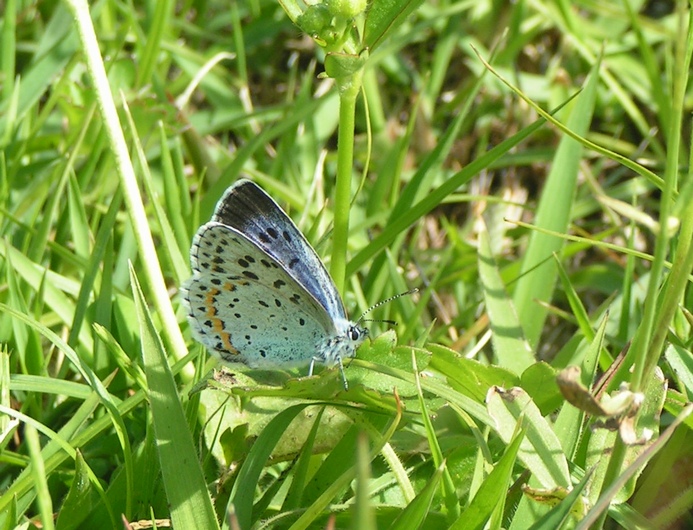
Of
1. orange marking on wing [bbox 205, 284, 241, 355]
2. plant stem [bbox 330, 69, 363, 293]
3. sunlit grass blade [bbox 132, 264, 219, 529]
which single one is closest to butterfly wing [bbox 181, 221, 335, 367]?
orange marking on wing [bbox 205, 284, 241, 355]

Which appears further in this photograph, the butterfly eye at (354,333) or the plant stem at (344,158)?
Answer: the butterfly eye at (354,333)

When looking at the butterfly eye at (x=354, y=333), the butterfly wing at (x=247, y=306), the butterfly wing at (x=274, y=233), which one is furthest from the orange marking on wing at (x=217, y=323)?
the butterfly eye at (x=354, y=333)

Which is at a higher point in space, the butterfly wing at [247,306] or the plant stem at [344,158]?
the plant stem at [344,158]

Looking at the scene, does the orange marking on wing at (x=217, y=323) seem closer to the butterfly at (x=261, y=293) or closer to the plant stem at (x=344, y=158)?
the butterfly at (x=261, y=293)

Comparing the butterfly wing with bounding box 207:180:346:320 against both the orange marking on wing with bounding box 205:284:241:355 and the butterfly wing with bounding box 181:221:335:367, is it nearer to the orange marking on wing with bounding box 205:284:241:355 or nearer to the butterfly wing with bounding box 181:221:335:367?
the butterfly wing with bounding box 181:221:335:367

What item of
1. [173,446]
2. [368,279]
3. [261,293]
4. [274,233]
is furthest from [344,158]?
[368,279]

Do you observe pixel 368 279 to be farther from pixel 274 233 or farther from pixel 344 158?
pixel 344 158

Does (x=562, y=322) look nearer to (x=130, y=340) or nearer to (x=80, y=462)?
(x=130, y=340)

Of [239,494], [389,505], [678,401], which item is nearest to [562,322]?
[678,401]
